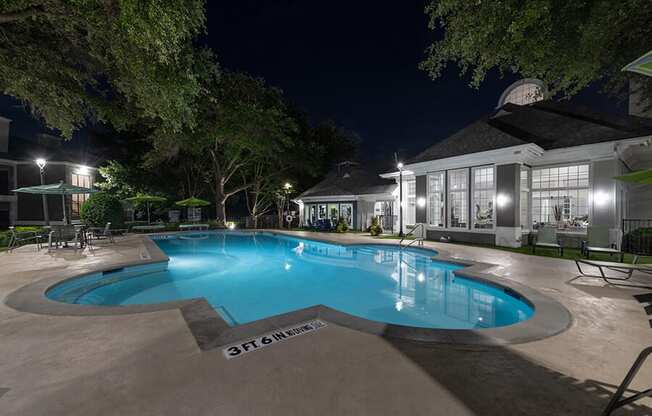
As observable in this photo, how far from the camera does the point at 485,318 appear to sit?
16.3 feet

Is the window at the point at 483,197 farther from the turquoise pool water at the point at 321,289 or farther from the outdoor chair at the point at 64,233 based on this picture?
the outdoor chair at the point at 64,233

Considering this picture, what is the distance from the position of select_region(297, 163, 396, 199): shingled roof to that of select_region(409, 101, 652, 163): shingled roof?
5.38 metres

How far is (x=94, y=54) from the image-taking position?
696 centimetres

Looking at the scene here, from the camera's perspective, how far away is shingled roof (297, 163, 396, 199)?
19.2 m

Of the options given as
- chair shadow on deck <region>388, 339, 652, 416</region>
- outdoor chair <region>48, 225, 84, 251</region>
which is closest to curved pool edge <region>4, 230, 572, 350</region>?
chair shadow on deck <region>388, 339, 652, 416</region>

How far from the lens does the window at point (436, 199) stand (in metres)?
13.4

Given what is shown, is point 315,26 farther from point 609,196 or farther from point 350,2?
point 609,196

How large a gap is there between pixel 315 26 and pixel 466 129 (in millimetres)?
36378

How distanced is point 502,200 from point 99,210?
20469 millimetres

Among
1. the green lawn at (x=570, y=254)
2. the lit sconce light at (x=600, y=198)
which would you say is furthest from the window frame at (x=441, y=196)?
the lit sconce light at (x=600, y=198)

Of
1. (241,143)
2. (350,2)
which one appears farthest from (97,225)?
(350,2)

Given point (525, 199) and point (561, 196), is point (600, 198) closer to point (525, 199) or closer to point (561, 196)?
point (561, 196)

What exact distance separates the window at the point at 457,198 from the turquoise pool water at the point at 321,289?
10.5 feet

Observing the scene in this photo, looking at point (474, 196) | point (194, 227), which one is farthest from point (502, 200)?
point (194, 227)
